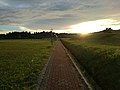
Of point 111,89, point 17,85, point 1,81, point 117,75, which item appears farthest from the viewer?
point 1,81

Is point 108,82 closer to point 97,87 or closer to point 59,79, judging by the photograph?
point 97,87

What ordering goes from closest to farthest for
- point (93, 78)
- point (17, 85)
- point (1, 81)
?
point (17, 85) < point (1, 81) < point (93, 78)

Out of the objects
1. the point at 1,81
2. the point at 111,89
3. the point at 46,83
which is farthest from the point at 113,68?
the point at 1,81

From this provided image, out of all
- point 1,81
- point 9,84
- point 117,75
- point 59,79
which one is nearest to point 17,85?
point 9,84

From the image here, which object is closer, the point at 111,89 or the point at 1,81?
the point at 111,89

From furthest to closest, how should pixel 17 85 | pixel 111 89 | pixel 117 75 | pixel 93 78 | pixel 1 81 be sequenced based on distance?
1. pixel 93 78
2. pixel 1 81
3. pixel 17 85
4. pixel 117 75
5. pixel 111 89

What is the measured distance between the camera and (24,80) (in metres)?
16.5

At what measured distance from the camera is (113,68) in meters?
15.5

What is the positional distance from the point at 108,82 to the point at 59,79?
13.1 ft

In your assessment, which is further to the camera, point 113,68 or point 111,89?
point 113,68

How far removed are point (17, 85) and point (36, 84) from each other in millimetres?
1149

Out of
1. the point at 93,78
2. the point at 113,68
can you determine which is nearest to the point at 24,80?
the point at 93,78

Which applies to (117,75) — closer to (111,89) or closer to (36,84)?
(111,89)

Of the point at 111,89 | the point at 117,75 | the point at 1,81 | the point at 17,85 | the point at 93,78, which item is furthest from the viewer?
the point at 93,78
